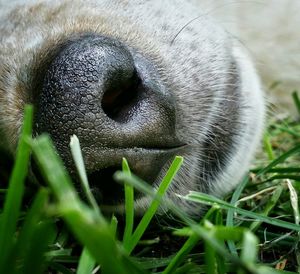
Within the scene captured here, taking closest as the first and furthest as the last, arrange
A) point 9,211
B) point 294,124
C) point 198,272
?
point 9,211 → point 198,272 → point 294,124

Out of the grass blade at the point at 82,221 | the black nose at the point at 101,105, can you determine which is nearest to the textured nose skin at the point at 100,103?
the black nose at the point at 101,105

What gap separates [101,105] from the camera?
1.32 m

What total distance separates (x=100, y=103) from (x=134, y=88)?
0.09m

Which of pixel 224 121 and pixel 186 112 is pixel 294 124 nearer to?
pixel 224 121

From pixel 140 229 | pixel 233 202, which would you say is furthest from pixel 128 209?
pixel 233 202

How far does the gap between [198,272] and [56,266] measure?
26 cm

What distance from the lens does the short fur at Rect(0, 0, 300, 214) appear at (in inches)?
58.1

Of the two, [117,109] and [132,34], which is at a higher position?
[132,34]

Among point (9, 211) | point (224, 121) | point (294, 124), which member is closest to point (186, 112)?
point (224, 121)

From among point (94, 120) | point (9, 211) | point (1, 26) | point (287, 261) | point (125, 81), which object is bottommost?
point (9, 211)

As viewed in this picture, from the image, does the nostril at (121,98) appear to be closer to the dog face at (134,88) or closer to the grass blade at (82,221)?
the dog face at (134,88)

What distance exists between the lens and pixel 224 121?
5.44 ft

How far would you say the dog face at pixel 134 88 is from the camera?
1.32m

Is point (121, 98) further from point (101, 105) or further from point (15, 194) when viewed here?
point (15, 194)
